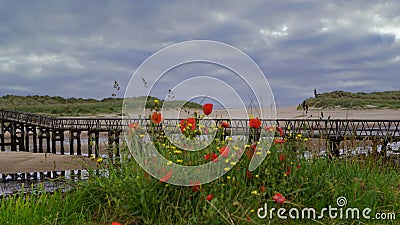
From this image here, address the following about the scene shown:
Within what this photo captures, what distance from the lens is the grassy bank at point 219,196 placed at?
6.20 metres

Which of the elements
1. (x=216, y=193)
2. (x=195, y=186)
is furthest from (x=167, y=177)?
(x=216, y=193)

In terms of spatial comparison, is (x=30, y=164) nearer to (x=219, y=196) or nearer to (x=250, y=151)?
(x=250, y=151)

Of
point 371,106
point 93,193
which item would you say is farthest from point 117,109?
point 93,193

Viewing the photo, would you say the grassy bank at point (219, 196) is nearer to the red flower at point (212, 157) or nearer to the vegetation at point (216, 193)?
the vegetation at point (216, 193)

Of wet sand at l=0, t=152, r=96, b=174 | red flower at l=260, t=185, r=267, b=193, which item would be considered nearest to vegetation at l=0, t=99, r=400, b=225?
red flower at l=260, t=185, r=267, b=193

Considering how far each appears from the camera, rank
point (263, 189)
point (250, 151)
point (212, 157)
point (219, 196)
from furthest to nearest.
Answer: point (250, 151)
point (212, 157)
point (263, 189)
point (219, 196)

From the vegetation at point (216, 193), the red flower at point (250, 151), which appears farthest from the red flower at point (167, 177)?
the red flower at point (250, 151)

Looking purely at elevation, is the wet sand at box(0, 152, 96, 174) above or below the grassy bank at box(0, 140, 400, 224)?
below

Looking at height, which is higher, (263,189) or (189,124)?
(189,124)

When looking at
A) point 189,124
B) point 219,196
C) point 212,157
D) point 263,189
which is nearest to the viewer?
point 219,196

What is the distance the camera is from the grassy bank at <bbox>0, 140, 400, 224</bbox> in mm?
6195

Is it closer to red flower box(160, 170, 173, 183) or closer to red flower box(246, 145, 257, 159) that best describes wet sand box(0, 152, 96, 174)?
red flower box(246, 145, 257, 159)

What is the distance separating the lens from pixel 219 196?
632cm

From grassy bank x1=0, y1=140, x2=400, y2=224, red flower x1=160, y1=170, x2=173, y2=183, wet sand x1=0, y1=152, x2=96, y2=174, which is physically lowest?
wet sand x1=0, y1=152, x2=96, y2=174
